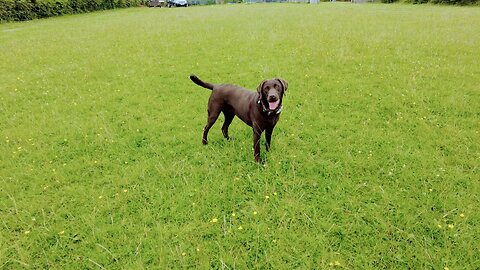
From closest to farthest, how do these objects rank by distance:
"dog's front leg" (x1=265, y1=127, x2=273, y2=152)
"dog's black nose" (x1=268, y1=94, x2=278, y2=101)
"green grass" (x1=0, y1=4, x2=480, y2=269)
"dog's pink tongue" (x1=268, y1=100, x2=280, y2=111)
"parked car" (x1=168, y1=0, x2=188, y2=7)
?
"green grass" (x1=0, y1=4, x2=480, y2=269) → "dog's black nose" (x1=268, y1=94, x2=278, y2=101) → "dog's pink tongue" (x1=268, y1=100, x2=280, y2=111) → "dog's front leg" (x1=265, y1=127, x2=273, y2=152) → "parked car" (x1=168, y1=0, x2=188, y2=7)

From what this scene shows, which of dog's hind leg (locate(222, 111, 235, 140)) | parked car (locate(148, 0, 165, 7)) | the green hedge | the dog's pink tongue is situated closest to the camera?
the dog's pink tongue

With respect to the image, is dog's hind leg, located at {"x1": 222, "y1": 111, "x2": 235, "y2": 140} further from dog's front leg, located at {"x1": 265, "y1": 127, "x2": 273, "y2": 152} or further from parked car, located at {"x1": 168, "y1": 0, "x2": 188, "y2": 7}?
parked car, located at {"x1": 168, "y1": 0, "x2": 188, "y2": 7}

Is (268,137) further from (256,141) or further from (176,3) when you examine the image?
(176,3)

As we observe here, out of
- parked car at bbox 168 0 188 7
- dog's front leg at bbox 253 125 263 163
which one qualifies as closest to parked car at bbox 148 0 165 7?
parked car at bbox 168 0 188 7

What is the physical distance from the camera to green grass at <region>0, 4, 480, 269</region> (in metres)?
3.46

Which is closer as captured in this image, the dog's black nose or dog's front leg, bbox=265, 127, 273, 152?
the dog's black nose

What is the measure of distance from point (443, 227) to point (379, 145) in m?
1.98

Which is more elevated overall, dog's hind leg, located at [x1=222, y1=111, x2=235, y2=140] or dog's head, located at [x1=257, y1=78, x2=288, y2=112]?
dog's head, located at [x1=257, y1=78, x2=288, y2=112]

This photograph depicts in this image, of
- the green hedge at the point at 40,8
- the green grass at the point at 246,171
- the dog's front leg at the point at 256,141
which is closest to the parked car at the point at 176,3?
the green hedge at the point at 40,8

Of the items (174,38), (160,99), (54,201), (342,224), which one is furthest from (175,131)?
(174,38)

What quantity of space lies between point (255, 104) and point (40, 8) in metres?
31.3

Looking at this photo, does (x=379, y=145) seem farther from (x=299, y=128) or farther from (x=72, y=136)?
(x=72, y=136)

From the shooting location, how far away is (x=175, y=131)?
Result: 241 inches

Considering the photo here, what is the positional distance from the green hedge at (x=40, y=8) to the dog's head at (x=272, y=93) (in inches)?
1133
